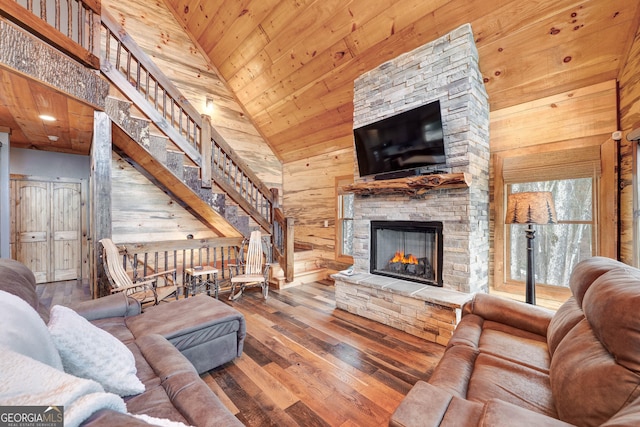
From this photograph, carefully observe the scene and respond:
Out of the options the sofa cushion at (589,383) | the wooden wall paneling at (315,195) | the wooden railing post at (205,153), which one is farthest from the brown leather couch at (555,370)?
the wooden railing post at (205,153)

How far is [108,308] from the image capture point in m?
2.20

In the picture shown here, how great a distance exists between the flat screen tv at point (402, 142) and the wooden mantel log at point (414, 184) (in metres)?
0.22

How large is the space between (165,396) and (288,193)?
198 inches

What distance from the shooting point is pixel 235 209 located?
434cm

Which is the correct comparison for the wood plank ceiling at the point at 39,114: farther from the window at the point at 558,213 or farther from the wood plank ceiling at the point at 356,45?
the window at the point at 558,213

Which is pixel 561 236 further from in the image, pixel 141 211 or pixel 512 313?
pixel 141 211

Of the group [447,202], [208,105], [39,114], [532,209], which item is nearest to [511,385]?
[532,209]

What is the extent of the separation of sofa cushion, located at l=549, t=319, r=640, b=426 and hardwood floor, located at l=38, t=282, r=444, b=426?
102cm

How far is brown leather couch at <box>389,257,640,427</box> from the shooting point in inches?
34.8

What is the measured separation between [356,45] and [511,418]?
380 cm

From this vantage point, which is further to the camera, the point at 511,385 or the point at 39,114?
the point at 39,114

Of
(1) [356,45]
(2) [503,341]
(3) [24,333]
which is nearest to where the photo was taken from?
(3) [24,333]

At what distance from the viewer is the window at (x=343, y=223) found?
16.2 feet

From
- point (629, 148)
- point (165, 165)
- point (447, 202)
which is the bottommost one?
point (447, 202)
